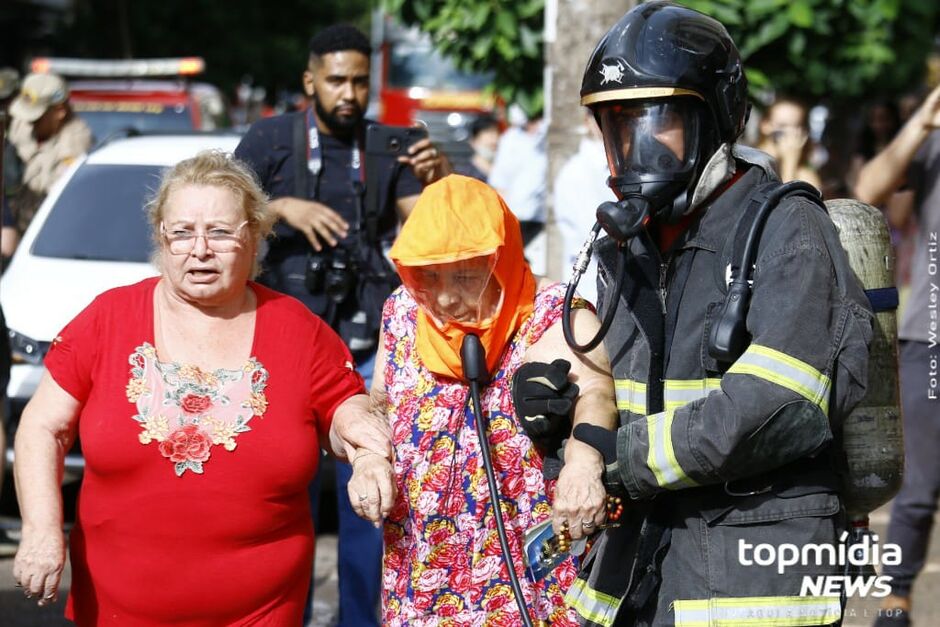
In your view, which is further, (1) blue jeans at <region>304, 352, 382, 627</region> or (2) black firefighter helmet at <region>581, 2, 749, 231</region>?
(1) blue jeans at <region>304, 352, 382, 627</region>

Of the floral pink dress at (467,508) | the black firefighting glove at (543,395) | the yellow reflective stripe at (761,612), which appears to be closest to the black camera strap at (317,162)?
the floral pink dress at (467,508)

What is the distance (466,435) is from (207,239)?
832mm

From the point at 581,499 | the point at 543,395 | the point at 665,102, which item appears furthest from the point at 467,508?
the point at 665,102

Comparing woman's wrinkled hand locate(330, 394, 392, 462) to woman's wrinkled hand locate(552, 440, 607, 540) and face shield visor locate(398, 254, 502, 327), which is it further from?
woman's wrinkled hand locate(552, 440, 607, 540)

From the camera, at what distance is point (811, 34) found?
28.8 feet

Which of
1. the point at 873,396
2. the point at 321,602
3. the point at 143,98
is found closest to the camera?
the point at 873,396

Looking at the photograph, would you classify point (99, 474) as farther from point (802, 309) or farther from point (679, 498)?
point (802, 309)

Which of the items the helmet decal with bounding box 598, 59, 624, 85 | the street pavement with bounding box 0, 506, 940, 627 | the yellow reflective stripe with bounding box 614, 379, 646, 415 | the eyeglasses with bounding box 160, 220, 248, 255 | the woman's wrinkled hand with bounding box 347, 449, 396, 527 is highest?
the helmet decal with bounding box 598, 59, 624, 85

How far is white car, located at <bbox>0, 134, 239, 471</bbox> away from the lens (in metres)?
6.87

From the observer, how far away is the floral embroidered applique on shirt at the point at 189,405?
3490 millimetres

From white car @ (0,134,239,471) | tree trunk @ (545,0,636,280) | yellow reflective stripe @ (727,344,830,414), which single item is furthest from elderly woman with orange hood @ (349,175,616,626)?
tree trunk @ (545,0,636,280)

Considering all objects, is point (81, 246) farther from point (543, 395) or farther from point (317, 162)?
point (543, 395)

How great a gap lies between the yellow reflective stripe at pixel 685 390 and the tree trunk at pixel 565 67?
165 inches

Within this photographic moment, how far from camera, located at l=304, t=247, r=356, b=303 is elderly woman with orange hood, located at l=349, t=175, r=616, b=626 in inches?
72.1
